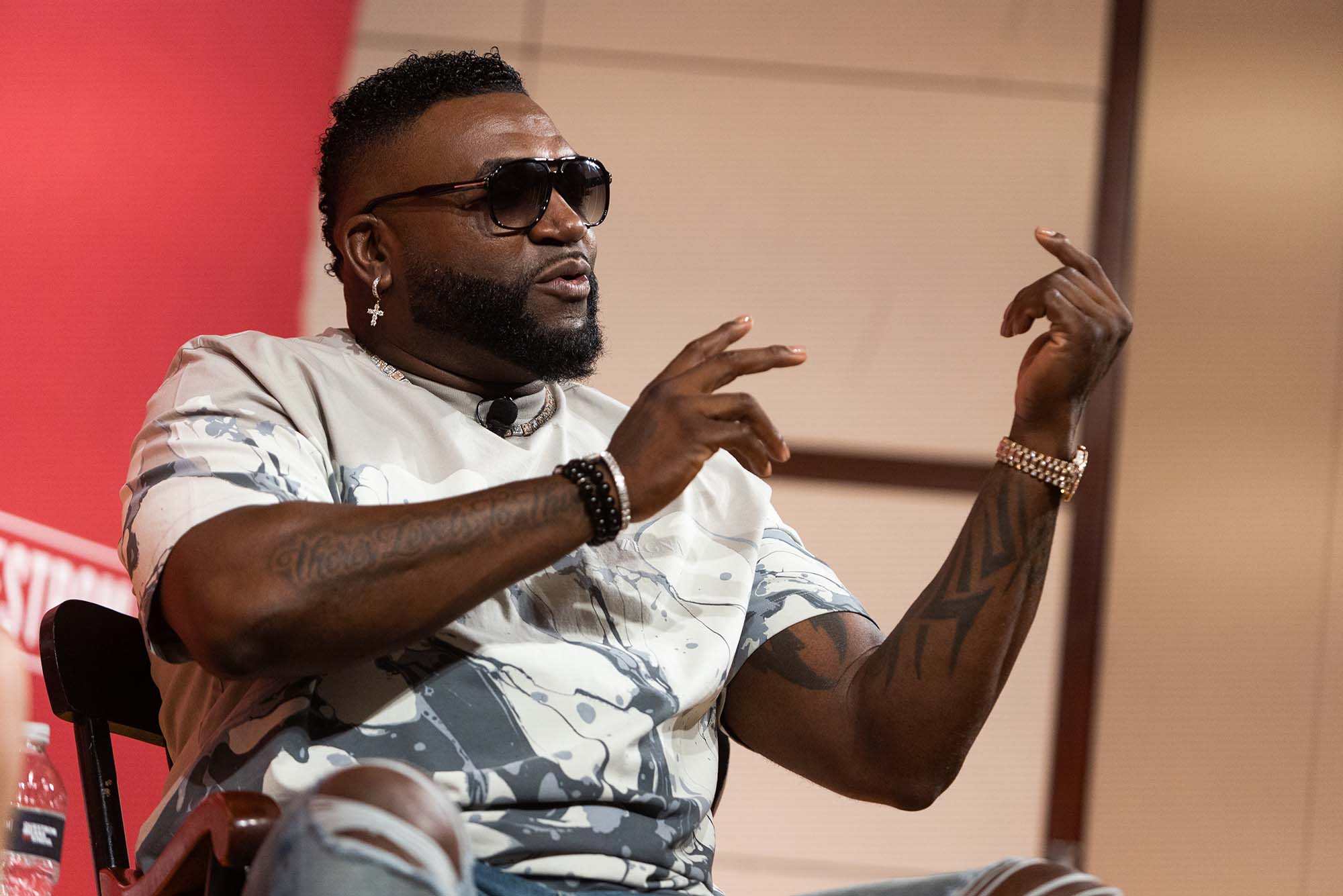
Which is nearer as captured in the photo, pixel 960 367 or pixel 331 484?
pixel 331 484

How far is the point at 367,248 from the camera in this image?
74.9 inches

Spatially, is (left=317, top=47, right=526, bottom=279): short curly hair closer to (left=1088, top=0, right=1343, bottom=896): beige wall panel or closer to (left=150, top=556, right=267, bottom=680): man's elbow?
(left=150, top=556, right=267, bottom=680): man's elbow

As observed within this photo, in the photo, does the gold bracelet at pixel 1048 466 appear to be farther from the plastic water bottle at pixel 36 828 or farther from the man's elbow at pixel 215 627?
the plastic water bottle at pixel 36 828

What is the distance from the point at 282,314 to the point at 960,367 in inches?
65.1

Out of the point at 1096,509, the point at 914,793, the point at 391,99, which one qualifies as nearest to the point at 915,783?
the point at 914,793

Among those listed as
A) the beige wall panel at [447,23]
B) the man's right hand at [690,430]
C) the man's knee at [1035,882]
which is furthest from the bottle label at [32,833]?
the beige wall panel at [447,23]

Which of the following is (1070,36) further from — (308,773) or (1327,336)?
(308,773)

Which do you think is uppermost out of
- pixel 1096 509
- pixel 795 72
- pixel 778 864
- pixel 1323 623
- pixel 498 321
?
pixel 795 72

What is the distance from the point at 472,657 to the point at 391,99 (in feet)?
3.08

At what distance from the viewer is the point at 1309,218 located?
322cm

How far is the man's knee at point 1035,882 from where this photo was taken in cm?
109

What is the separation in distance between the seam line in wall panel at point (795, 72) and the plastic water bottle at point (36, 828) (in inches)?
74.0

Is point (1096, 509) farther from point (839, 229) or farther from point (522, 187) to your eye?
point (522, 187)

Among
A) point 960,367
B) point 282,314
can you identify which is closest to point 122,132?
point 282,314
